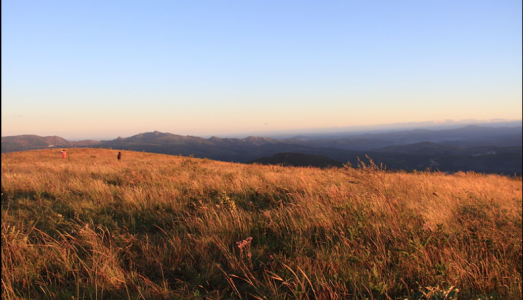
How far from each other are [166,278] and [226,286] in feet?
2.20

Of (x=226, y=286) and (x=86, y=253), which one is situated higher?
(x=86, y=253)

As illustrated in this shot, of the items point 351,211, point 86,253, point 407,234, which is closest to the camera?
point 86,253

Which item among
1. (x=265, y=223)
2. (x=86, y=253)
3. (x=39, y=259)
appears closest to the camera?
(x=39, y=259)

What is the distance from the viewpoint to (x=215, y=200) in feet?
14.7

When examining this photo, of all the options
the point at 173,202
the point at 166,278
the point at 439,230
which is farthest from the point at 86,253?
the point at 439,230

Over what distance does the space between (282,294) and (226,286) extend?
59cm

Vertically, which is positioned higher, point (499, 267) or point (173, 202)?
point (173, 202)

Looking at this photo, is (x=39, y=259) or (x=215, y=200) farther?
(x=215, y=200)

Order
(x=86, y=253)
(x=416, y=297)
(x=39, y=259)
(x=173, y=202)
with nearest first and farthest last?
1. (x=416, y=297)
2. (x=39, y=259)
3. (x=86, y=253)
4. (x=173, y=202)

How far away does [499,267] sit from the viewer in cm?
242

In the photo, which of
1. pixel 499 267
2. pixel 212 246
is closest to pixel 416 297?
pixel 499 267

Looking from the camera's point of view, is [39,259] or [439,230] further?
[439,230]

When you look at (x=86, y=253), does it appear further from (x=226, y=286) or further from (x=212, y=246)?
(x=226, y=286)

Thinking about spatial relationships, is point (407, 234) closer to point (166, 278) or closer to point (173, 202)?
point (166, 278)
